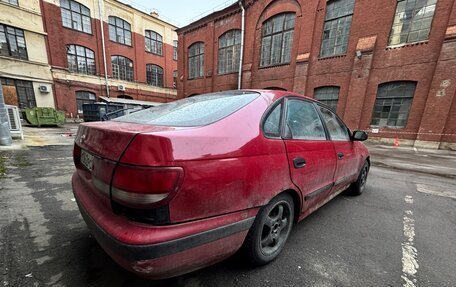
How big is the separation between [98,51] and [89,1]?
4.51 metres

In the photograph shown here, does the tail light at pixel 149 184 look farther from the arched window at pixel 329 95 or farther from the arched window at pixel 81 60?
the arched window at pixel 81 60

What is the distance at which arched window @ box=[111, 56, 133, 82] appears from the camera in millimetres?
22156

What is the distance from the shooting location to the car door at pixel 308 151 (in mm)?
1838

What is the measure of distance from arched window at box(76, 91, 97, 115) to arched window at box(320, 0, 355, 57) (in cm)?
2193

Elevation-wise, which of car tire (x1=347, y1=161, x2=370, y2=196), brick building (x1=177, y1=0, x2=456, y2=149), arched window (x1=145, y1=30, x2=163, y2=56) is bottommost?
car tire (x1=347, y1=161, x2=370, y2=196)

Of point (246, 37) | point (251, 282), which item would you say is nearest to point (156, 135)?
point (251, 282)

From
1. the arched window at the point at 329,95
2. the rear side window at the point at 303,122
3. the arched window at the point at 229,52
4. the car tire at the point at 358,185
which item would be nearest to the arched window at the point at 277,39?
the arched window at the point at 229,52

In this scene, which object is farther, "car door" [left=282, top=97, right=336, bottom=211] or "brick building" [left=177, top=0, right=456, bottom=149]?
"brick building" [left=177, top=0, right=456, bottom=149]

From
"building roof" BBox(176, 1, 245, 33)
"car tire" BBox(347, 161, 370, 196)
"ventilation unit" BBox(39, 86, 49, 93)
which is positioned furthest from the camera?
"ventilation unit" BBox(39, 86, 49, 93)

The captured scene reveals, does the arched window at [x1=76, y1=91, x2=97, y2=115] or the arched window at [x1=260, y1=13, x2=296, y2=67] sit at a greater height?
the arched window at [x1=260, y1=13, x2=296, y2=67]

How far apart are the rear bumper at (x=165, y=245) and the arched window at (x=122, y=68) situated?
25360 mm

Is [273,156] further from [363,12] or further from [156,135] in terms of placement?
[363,12]

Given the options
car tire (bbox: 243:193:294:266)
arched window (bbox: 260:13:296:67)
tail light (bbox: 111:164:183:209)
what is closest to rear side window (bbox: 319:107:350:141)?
car tire (bbox: 243:193:294:266)

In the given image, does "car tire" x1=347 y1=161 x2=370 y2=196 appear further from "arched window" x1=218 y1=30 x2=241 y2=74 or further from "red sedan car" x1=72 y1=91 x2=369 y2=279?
"arched window" x1=218 y1=30 x2=241 y2=74
